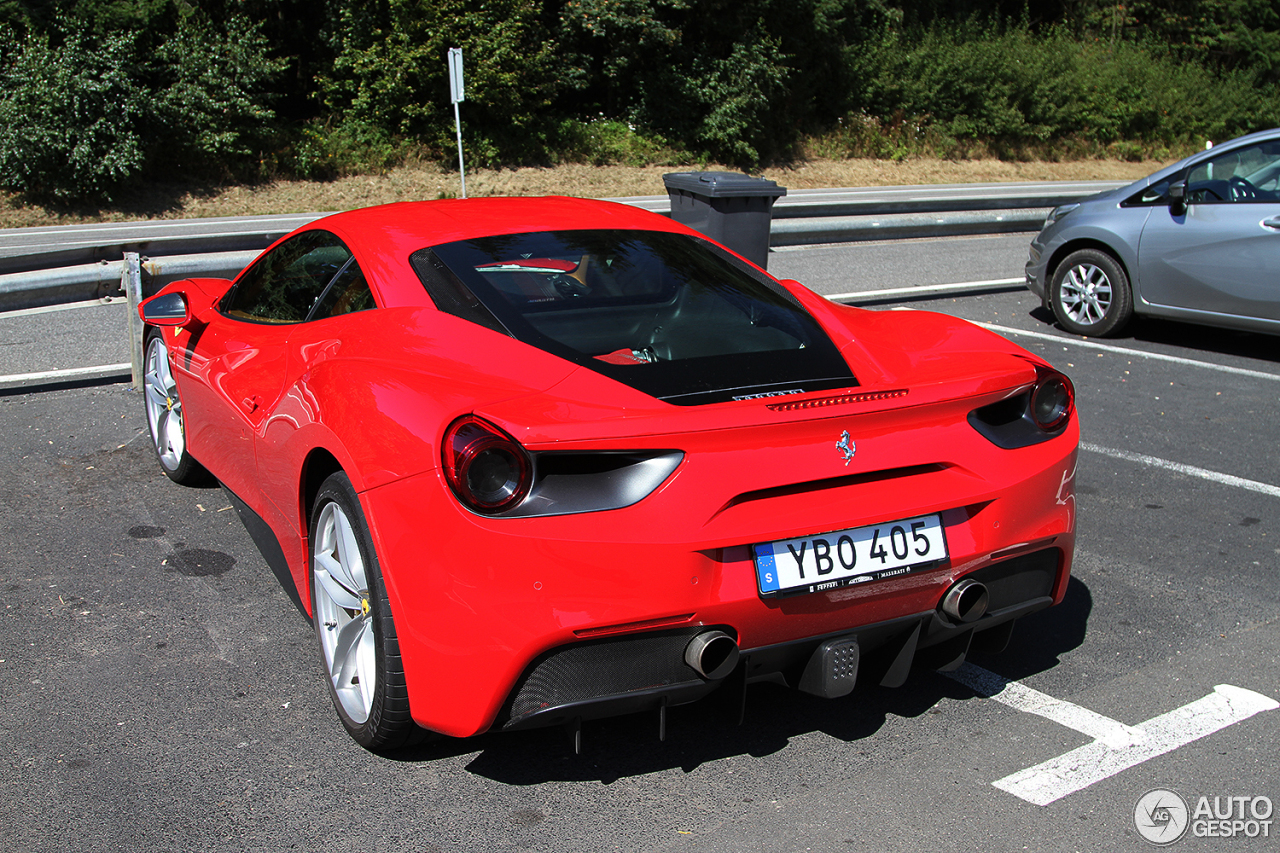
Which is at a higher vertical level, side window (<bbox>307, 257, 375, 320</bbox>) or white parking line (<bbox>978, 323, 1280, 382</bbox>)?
side window (<bbox>307, 257, 375, 320</bbox>)

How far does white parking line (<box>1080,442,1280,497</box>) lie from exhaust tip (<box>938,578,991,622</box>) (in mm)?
3067

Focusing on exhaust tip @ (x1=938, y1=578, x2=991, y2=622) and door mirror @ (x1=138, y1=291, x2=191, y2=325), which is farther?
door mirror @ (x1=138, y1=291, x2=191, y2=325)

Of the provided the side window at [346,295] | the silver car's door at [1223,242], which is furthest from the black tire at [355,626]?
the silver car's door at [1223,242]

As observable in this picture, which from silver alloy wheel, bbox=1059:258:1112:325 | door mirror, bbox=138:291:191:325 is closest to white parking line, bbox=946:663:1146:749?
door mirror, bbox=138:291:191:325

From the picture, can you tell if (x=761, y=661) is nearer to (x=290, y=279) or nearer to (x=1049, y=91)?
(x=290, y=279)

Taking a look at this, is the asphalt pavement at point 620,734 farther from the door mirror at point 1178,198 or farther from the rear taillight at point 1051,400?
the door mirror at point 1178,198

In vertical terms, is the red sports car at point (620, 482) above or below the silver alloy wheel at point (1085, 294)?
above

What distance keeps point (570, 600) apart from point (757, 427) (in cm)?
58

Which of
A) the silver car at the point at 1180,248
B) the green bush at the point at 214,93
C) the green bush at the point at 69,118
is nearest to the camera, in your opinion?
the silver car at the point at 1180,248

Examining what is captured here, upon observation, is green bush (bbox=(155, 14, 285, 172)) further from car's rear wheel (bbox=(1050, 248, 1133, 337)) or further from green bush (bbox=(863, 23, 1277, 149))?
car's rear wheel (bbox=(1050, 248, 1133, 337))

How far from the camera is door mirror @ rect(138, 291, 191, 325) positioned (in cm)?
410

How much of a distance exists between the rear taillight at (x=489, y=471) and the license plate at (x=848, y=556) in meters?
0.57

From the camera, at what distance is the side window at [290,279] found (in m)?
3.49

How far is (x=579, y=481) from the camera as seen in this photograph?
2.37 m
